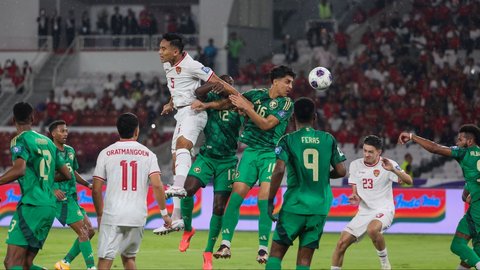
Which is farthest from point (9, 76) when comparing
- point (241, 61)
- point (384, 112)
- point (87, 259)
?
point (87, 259)

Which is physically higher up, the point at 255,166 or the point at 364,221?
the point at 255,166

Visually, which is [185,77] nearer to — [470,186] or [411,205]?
[470,186]

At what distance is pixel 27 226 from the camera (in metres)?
10.9

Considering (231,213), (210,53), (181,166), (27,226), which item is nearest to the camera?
(27,226)

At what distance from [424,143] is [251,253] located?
6.26 m

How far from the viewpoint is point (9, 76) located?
3591 cm

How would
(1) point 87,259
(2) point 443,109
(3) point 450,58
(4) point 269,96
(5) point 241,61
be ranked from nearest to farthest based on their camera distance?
(4) point 269,96, (1) point 87,259, (2) point 443,109, (3) point 450,58, (5) point 241,61

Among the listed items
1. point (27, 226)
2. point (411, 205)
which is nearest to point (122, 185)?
point (27, 226)

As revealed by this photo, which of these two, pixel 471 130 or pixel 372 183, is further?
pixel 372 183

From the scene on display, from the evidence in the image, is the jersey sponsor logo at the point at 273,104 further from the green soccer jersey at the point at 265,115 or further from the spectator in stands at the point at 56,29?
the spectator in stands at the point at 56,29

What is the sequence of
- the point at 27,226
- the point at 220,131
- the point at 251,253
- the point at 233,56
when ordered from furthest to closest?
the point at 233,56 → the point at 251,253 → the point at 220,131 → the point at 27,226

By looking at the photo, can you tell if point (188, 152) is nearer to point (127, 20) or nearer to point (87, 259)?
point (87, 259)

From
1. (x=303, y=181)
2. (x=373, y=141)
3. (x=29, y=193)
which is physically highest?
(x=303, y=181)

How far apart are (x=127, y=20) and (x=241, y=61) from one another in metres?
5.04
